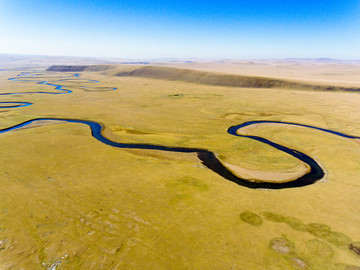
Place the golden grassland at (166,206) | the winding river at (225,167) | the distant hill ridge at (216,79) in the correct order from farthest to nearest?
the distant hill ridge at (216,79), the winding river at (225,167), the golden grassland at (166,206)

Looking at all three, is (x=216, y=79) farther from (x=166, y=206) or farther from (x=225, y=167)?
(x=166, y=206)

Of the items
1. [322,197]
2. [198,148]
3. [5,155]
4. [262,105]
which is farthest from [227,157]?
[262,105]

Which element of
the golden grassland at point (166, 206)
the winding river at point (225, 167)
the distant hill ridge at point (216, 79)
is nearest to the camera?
the golden grassland at point (166, 206)

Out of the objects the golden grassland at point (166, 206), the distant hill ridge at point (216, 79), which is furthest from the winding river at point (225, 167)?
the distant hill ridge at point (216, 79)

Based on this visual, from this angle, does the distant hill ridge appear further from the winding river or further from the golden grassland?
the golden grassland

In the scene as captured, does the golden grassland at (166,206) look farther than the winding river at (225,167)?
No

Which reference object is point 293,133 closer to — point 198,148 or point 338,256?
point 198,148

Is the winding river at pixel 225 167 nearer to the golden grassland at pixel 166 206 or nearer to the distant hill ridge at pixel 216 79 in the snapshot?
the golden grassland at pixel 166 206

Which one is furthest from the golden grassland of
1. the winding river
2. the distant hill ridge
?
the distant hill ridge

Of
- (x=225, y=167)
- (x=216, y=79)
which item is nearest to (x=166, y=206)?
(x=225, y=167)
